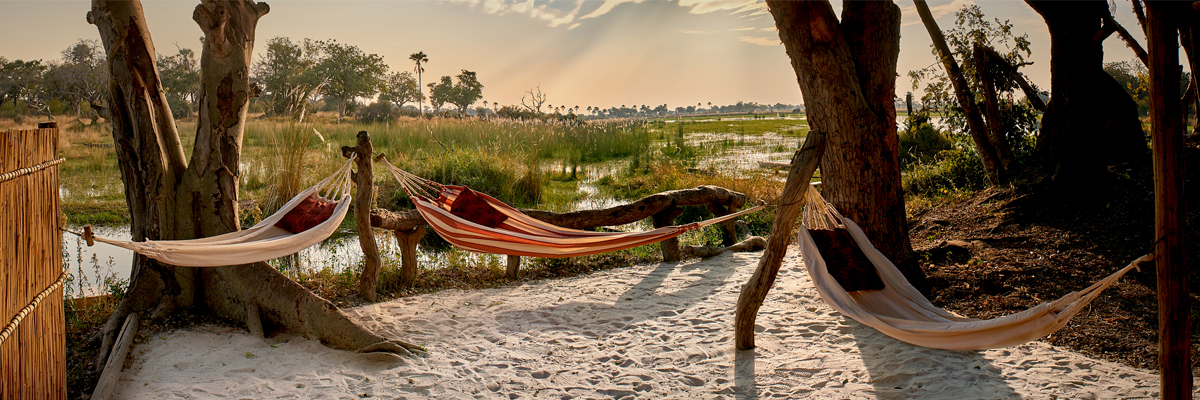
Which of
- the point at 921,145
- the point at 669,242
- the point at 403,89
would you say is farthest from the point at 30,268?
the point at 403,89

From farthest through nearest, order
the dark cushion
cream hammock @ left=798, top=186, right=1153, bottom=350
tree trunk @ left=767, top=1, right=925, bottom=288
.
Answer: tree trunk @ left=767, top=1, right=925, bottom=288, the dark cushion, cream hammock @ left=798, top=186, right=1153, bottom=350

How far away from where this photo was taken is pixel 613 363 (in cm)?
271

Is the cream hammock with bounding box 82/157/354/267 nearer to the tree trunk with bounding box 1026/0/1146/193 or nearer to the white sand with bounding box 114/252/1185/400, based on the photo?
the white sand with bounding box 114/252/1185/400

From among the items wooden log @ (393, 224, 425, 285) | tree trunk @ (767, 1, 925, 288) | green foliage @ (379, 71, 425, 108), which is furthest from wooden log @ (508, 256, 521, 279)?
green foliage @ (379, 71, 425, 108)

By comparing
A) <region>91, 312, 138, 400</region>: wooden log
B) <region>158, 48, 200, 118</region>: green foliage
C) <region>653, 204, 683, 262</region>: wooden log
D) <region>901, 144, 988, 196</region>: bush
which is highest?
<region>158, 48, 200, 118</region>: green foliage

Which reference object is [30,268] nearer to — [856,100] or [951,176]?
[856,100]

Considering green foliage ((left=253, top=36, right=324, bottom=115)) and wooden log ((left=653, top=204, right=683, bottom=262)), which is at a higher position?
green foliage ((left=253, top=36, right=324, bottom=115))

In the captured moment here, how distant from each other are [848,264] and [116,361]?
281 cm

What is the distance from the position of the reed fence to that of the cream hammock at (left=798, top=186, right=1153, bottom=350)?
7.86 ft

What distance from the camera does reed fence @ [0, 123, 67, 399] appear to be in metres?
1.65

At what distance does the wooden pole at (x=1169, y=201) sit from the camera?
5.10 feet

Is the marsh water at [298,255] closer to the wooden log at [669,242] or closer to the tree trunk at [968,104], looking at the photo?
the wooden log at [669,242]

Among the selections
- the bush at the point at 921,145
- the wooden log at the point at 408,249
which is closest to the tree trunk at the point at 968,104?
the bush at the point at 921,145

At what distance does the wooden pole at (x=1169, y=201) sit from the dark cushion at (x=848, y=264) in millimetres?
927
